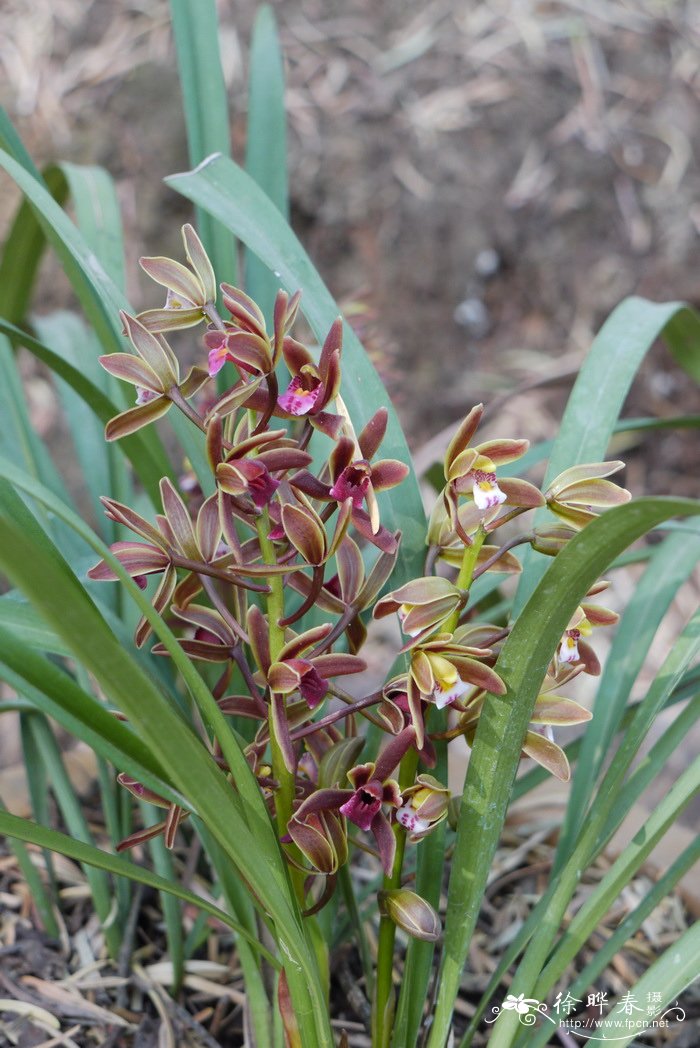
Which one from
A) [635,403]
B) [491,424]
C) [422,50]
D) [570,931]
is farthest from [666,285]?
[570,931]

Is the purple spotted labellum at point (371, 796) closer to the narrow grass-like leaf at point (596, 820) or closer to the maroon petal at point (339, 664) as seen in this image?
the maroon petal at point (339, 664)

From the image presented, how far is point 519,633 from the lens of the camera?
0.50 m

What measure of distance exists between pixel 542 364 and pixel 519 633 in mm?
1692

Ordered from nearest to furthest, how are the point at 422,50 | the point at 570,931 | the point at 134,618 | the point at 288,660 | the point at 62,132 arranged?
1. the point at 288,660
2. the point at 570,931
3. the point at 134,618
4. the point at 62,132
5. the point at 422,50

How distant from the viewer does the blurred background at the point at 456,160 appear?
1.98m

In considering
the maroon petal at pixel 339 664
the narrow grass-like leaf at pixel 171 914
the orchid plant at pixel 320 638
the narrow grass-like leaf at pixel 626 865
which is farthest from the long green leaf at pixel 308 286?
the narrow grass-like leaf at pixel 171 914

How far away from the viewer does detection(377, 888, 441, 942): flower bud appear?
530 mm

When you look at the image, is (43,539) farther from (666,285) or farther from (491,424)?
(666,285)

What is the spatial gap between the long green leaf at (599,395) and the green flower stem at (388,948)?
0.16 m

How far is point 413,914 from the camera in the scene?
0.54m

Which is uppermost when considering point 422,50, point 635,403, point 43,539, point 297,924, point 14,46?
point 14,46

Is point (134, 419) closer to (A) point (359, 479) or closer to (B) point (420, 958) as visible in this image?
(A) point (359, 479)

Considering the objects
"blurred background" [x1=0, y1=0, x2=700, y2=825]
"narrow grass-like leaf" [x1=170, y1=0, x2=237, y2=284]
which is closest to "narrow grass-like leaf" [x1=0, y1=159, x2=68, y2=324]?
"narrow grass-like leaf" [x1=170, y1=0, x2=237, y2=284]

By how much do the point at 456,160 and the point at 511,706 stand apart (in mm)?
1776
